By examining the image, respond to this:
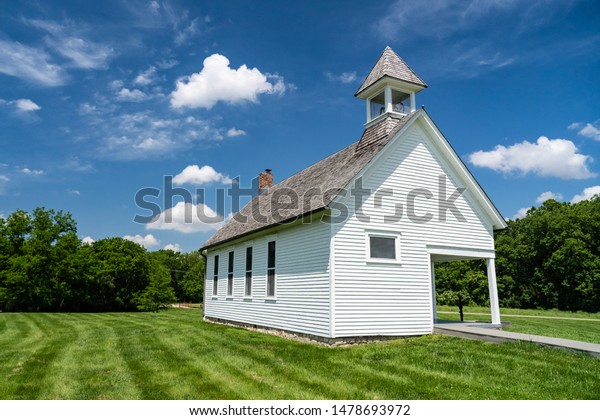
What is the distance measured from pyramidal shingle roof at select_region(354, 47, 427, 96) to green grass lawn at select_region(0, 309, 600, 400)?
8.76m

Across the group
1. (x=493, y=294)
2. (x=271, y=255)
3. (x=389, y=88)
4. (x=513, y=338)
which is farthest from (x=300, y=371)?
(x=389, y=88)

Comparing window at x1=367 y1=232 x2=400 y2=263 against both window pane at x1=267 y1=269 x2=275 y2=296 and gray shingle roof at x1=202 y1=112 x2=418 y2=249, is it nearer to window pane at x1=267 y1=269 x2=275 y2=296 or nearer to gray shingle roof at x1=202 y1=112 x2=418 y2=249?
gray shingle roof at x1=202 y1=112 x2=418 y2=249

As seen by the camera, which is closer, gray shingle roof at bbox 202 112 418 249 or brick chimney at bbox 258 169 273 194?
gray shingle roof at bbox 202 112 418 249

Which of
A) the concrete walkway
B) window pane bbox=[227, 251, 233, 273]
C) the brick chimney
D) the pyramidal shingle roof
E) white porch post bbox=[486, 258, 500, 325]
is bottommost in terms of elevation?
the concrete walkway

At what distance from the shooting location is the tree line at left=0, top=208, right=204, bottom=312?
130 ft

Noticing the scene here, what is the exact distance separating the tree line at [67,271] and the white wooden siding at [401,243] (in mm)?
38118

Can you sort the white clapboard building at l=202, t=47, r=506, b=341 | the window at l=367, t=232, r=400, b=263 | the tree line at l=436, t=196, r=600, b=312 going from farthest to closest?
the tree line at l=436, t=196, r=600, b=312 < the window at l=367, t=232, r=400, b=263 < the white clapboard building at l=202, t=47, r=506, b=341

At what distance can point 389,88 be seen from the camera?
583 inches

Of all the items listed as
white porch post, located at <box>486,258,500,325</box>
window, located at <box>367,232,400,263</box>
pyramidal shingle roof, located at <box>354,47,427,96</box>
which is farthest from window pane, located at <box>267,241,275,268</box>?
white porch post, located at <box>486,258,500,325</box>

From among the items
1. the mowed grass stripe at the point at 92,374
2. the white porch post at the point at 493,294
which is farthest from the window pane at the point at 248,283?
the white porch post at the point at 493,294

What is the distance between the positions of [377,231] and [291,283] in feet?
10.9

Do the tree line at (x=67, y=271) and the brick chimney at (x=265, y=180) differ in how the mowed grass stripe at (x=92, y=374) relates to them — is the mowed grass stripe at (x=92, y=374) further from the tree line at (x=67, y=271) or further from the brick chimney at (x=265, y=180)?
the tree line at (x=67, y=271)

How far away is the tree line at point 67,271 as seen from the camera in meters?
39.7
